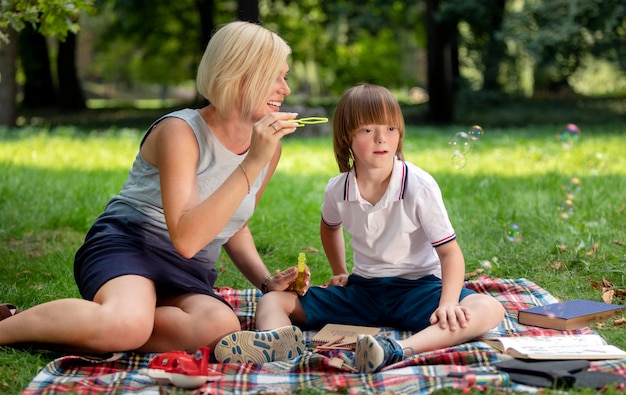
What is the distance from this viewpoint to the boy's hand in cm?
293

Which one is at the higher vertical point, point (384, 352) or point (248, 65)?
point (248, 65)

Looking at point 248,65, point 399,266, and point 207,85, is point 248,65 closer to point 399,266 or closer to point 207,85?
point 207,85

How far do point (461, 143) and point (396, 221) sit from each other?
100 centimetres

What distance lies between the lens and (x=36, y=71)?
19.2 meters

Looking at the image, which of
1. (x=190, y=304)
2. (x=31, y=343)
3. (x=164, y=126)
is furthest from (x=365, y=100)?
(x=31, y=343)

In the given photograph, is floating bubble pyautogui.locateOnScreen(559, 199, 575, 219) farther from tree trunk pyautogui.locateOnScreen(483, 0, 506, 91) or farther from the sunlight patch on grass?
tree trunk pyautogui.locateOnScreen(483, 0, 506, 91)

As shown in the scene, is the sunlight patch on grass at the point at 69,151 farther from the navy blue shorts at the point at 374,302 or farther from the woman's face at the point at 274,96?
the woman's face at the point at 274,96

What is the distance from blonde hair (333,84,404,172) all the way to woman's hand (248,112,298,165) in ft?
1.60

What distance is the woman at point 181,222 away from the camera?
9.03 feet

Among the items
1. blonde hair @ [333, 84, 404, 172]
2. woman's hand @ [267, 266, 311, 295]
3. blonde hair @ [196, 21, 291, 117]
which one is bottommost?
woman's hand @ [267, 266, 311, 295]

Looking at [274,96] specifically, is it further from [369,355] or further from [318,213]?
[318,213]

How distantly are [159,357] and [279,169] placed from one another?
5289 millimetres

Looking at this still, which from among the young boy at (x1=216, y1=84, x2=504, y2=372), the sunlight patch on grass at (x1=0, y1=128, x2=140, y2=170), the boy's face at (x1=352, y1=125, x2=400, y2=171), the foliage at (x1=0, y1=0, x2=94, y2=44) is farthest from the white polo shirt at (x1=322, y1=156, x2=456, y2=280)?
the sunlight patch on grass at (x1=0, y1=128, x2=140, y2=170)

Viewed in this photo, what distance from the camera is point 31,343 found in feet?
9.46
